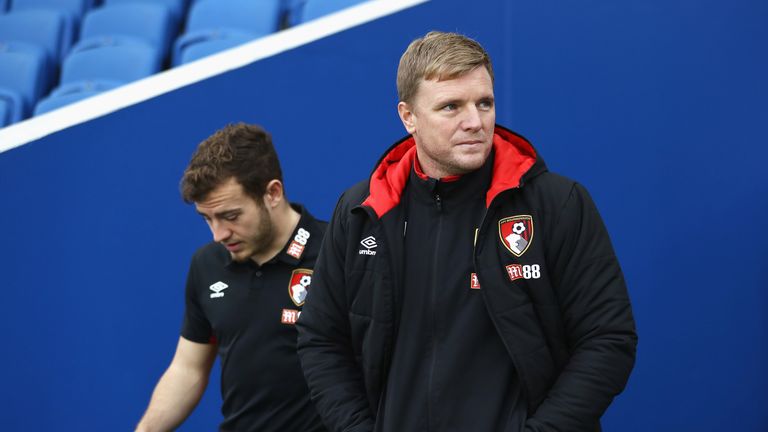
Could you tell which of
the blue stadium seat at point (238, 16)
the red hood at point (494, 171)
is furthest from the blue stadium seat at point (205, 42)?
the red hood at point (494, 171)

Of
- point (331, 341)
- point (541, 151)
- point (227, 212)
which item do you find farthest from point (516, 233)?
point (541, 151)

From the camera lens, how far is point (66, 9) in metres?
5.18

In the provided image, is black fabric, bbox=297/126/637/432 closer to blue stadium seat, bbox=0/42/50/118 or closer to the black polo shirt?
the black polo shirt

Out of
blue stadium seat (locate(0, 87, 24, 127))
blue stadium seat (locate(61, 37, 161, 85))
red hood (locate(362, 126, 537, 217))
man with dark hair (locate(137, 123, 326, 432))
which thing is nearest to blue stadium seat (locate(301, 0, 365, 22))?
blue stadium seat (locate(61, 37, 161, 85))

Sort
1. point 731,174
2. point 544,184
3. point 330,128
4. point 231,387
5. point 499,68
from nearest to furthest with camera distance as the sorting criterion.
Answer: point 544,184 < point 231,387 < point 731,174 < point 499,68 < point 330,128

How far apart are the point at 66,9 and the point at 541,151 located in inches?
129

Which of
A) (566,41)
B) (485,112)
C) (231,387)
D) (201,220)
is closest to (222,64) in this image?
(201,220)

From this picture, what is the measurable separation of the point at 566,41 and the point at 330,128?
0.89 m

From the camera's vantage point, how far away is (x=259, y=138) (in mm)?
2439

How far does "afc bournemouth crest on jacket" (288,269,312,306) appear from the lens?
2.32 meters

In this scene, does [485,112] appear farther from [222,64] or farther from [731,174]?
[222,64]

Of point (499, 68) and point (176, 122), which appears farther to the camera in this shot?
point (176, 122)

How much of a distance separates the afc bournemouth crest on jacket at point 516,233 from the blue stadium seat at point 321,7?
222cm

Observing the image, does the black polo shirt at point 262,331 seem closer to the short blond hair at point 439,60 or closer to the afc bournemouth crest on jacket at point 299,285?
the afc bournemouth crest on jacket at point 299,285
